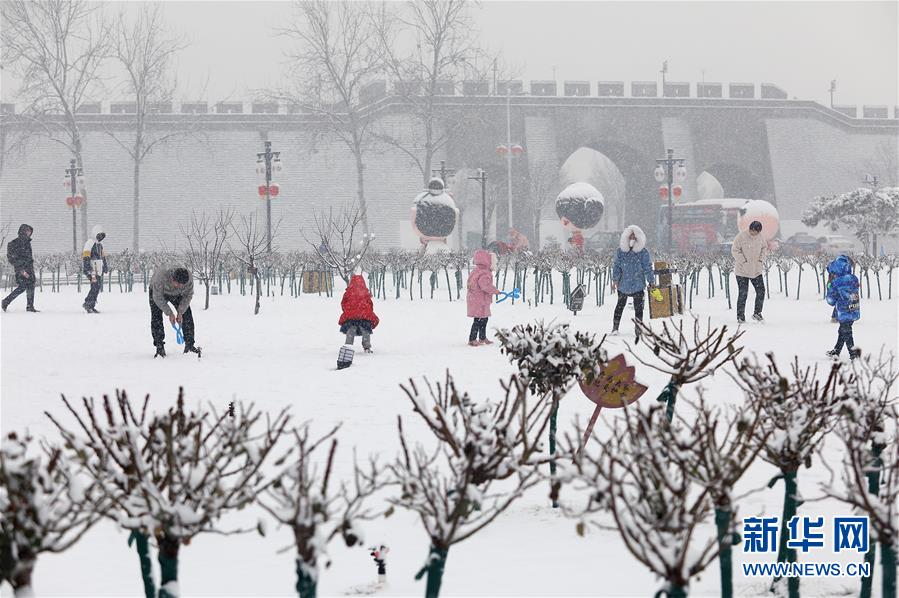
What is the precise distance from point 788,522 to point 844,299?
5.49 metres

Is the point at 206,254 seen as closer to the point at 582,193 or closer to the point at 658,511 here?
the point at 582,193

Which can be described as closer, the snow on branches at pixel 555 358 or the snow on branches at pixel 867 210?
the snow on branches at pixel 555 358

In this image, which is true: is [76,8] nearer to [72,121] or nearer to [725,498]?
[72,121]

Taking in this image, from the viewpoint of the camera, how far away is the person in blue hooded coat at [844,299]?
8.94 m

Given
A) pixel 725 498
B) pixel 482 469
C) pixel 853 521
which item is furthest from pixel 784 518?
pixel 482 469

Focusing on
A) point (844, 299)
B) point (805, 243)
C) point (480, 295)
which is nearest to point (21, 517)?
point (844, 299)

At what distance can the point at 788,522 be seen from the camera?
395cm

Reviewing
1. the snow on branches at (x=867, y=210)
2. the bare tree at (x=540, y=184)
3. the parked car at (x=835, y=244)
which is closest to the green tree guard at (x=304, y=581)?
the snow on branches at (x=867, y=210)

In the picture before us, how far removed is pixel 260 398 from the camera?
25.2 ft

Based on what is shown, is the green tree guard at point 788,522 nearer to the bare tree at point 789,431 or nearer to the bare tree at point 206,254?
the bare tree at point 789,431

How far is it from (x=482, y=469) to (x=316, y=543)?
73cm

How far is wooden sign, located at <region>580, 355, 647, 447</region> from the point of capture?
5.39 m

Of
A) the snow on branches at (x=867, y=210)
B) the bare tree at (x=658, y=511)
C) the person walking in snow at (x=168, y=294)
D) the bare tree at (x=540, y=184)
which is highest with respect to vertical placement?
the bare tree at (x=540, y=184)

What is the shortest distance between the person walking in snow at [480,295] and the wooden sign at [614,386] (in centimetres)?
492
